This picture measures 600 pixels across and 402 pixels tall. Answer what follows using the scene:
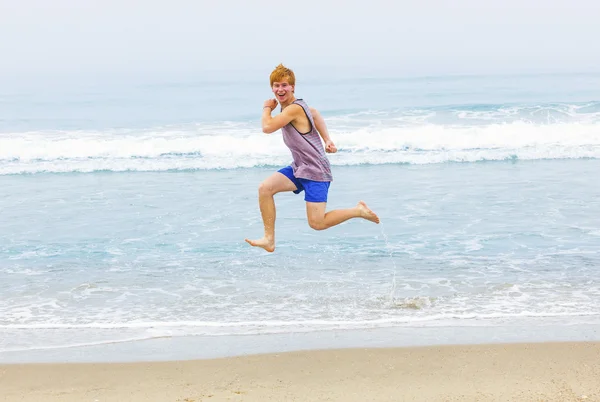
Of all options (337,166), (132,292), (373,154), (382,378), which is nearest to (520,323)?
(382,378)

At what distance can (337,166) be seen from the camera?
20188mm

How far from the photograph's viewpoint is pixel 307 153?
7.07 meters

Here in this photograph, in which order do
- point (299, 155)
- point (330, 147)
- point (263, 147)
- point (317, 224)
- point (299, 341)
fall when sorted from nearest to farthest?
1. point (330, 147)
2. point (299, 155)
3. point (317, 224)
4. point (299, 341)
5. point (263, 147)

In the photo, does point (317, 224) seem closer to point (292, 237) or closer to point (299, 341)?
point (299, 341)

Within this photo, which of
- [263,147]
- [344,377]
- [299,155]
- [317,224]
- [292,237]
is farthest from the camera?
[263,147]

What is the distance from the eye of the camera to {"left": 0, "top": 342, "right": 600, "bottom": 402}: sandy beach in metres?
6.34

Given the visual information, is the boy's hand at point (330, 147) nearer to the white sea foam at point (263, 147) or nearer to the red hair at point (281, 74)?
the red hair at point (281, 74)

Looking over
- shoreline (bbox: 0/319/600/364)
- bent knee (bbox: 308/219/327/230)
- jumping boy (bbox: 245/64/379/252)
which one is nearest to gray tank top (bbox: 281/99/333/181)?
jumping boy (bbox: 245/64/379/252)

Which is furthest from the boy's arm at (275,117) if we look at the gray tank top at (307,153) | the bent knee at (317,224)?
the bent knee at (317,224)

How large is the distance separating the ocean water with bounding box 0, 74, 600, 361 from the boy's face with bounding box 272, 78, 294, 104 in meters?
2.29

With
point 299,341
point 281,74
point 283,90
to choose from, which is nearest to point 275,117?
point 283,90

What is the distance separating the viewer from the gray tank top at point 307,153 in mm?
7016

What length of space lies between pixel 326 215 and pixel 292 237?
480cm

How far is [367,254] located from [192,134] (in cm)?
1681
